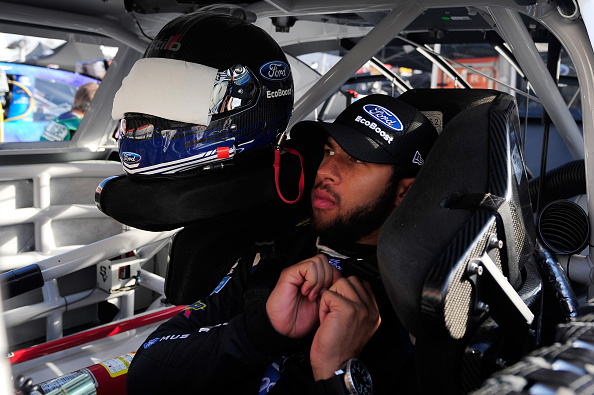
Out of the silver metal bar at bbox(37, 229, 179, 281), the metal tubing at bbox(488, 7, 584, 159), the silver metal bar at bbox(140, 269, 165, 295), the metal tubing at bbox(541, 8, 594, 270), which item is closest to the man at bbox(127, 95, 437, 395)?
the metal tubing at bbox(541, 8, 594, 270)

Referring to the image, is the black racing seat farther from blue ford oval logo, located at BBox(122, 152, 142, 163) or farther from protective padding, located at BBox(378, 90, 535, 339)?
blue ford oval logo, located at BBox(122, 152, 142, 163)

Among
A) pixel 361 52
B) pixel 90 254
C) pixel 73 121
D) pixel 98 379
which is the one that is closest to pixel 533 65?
pixel 361 52

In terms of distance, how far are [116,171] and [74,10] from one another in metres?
0.80

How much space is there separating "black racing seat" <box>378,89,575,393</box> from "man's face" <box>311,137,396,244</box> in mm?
408

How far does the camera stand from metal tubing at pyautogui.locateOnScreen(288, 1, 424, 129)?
200 cm

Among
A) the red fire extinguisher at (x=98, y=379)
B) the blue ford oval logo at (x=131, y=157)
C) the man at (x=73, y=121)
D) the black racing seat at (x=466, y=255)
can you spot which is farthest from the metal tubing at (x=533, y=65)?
the man at (x=73, y=121)

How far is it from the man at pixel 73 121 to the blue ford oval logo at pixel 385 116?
91.3 inches

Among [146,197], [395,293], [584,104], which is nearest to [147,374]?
[146,197]

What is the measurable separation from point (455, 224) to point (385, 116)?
24.9 inches

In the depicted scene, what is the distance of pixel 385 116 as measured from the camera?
141 centimetres

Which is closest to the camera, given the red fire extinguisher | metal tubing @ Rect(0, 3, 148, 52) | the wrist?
the wrist

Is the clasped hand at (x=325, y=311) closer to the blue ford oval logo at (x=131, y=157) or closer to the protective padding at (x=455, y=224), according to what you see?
the protective padding at (x=455, y=224)

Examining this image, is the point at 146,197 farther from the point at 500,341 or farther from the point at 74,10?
the point at 74,10

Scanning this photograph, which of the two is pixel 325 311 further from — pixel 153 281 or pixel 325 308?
pixel 153 281
